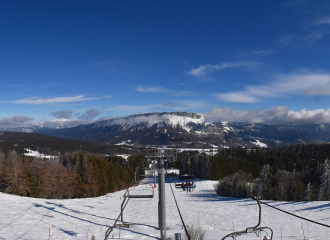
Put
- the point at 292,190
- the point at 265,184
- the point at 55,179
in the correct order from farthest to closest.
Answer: the point at 265,184, the point at 292,190, the point at 55,179

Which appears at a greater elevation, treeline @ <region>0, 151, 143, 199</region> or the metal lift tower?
the metal lift tower

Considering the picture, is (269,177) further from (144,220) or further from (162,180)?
(162,180)

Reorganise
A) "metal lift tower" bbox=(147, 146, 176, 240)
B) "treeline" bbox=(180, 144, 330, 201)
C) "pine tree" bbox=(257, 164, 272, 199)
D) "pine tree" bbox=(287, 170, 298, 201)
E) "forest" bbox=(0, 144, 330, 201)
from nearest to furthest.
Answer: "metal lift tower" bbox=(147, 146, 176, 240), "forest" bbox=(0, 144, 330, 201), "treeline" bbox=(180, 144, 330, 201), "pine tree" bbox=(287, 170, 298, 201), "pine tree" bbox=(257, 164, 272, 199)

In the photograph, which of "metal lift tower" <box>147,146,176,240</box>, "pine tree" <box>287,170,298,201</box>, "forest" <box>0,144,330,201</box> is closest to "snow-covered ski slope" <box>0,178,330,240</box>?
"metal lift tower" <box>147,146,176,240</box>

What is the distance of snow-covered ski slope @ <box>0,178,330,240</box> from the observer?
26891mm

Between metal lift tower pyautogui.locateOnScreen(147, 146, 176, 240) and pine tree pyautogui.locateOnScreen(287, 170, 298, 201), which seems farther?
pine tree pyautogui.locateOnScreen(287, 170, 298, 201)

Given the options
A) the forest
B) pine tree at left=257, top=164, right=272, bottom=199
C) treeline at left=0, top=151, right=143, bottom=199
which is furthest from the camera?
pine tree at left=257, top=164, right=272, bottom=199

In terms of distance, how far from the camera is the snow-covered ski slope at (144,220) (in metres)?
26.9

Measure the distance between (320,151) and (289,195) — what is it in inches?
3939

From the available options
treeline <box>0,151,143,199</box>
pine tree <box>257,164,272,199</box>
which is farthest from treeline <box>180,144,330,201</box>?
treeline <box>0,151,143,199</box>

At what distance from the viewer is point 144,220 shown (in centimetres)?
3541

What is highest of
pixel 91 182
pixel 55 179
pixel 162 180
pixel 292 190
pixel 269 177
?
pixel 162 180

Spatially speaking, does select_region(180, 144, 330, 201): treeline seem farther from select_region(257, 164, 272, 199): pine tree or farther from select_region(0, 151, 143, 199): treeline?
select_region(0, 151, 143, 199): treeline

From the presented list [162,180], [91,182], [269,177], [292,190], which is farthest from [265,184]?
[162,180]
